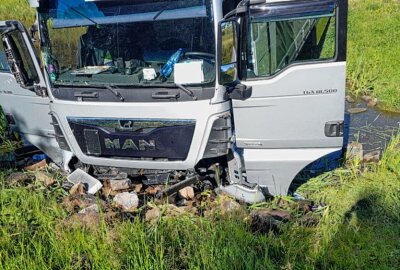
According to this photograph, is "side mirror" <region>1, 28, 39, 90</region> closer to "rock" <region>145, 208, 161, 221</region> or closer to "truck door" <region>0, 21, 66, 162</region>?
"truck door" <region>0, 21, 66, 162</region>

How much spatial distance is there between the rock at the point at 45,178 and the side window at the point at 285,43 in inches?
92.0

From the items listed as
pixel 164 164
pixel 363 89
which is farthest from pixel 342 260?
pixel 363 89

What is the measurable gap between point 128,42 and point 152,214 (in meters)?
1.52

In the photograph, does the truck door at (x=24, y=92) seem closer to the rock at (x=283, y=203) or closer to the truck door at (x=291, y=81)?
the truck door at (x=291, y=81)

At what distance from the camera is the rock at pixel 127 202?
3.84 metres

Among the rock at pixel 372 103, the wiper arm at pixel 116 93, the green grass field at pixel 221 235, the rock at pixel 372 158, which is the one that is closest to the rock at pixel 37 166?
the green grass field at pixel 221 235

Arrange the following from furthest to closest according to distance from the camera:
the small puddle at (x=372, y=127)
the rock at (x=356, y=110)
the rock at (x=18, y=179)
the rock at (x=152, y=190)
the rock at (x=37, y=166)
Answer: the rock at (x=356, y=110)
the small puddle at (x=372, y=127)
the rock at (x=37, y=166)
the rock at (x=18, y=179)
the rock at (x=152, y=190)

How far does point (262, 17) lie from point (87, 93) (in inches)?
65.0

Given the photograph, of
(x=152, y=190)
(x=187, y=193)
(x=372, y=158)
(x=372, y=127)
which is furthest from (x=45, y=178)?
(x=372, y=127)

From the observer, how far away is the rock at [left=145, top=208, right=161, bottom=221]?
364 centimetres

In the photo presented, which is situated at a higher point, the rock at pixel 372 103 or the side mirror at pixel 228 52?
the side mirror at pixel 228 52

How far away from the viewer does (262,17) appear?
328 cm

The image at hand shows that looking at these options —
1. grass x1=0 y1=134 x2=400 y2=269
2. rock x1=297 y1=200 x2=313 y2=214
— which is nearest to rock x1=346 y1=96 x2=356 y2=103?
grass x1=0 y1=134 x2=400 y2=269

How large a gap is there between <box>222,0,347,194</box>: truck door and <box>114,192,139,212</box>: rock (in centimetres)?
108
